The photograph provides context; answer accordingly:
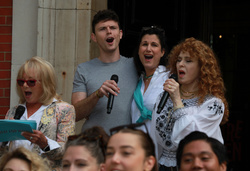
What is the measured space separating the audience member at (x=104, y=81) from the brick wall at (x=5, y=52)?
1.56m

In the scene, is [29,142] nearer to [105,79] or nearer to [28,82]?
[28,82]

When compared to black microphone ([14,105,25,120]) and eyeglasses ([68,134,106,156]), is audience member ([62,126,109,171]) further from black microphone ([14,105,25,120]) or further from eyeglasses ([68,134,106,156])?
black microphone ([14,105,25,120])

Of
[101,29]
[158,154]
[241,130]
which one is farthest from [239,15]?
[158,154]

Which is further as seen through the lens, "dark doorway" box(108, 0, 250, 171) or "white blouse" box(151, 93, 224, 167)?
"dark doorway" box(108, 0, 250, 171)

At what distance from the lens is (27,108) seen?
464 centimetres

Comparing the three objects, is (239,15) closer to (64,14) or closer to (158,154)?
(64,14)

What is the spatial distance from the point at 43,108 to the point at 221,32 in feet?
22.1

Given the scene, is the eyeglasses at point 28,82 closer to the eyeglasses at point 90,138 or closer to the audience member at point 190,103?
the eyeglasses at point 90,138

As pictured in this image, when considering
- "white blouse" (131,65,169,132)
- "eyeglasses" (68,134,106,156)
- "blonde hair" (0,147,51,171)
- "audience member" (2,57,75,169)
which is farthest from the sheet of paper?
"white blouse" (131,65,169,132)

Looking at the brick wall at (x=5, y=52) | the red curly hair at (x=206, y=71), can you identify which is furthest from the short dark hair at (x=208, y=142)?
the brick wall at (x=5, y=52)

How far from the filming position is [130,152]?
3412 mm

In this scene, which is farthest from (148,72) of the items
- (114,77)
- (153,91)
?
(114,77)

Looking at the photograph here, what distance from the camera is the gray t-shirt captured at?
4781 millimetres

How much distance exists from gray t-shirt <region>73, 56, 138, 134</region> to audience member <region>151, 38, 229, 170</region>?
473mm
